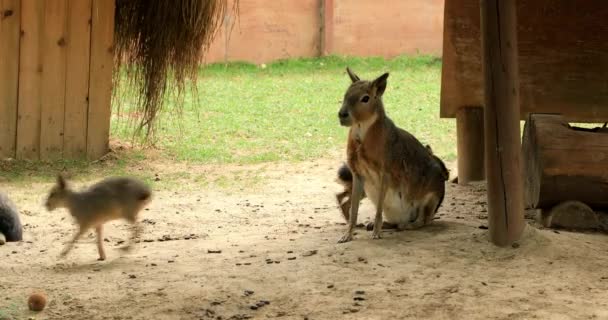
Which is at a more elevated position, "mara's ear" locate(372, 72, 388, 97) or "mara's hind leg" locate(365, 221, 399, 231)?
"mara's ear" locate(372, 72, 388, 97)

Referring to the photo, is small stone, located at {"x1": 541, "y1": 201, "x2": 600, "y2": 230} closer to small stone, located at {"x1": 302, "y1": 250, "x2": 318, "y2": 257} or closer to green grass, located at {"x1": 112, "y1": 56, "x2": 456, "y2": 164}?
small stone, located at {"x1": 302, "y1": 250, "x2": 318, "y2": 257}

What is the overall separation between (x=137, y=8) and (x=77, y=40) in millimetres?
796

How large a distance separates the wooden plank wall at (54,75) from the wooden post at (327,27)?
24.7 feet

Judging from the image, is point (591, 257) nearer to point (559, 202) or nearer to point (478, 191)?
point (559, 202)

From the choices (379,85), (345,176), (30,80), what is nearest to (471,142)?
(345,176)

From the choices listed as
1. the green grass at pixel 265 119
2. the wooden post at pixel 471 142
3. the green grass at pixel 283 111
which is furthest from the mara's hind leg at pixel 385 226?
the green grass at pixel 283 111

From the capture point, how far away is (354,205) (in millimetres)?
6637

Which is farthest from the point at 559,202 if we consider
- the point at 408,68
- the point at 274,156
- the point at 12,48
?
the point at 408,68

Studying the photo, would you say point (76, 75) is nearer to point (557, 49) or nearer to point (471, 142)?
point (471, 142)

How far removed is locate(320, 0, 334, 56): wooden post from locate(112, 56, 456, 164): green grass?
230mm

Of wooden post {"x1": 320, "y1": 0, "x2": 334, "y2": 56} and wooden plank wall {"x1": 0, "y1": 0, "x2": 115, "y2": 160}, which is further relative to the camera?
wooden post {"x1": 320, "y1": 0, "x2": 334, "y2": 56}

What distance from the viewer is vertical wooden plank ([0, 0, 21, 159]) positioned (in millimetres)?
10250

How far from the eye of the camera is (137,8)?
10891 millimetres

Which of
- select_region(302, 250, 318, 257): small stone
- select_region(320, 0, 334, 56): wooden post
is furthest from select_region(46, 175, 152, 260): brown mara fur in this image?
select_region(320, 0, 334, 56): wooden post
